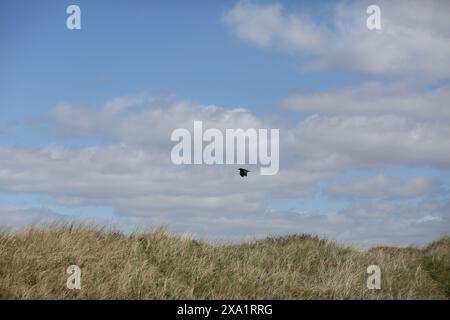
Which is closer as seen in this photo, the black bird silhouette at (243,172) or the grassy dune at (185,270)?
the grassy dune at (185,270)

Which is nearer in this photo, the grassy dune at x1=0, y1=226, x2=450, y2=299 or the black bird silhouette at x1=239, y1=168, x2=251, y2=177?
the grassy dune at x1=0, y1=226, x2=450, y2=299

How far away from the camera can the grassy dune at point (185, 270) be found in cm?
1453

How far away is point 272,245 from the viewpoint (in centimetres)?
2283

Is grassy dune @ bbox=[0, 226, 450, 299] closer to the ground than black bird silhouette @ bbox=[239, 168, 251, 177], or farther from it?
closer to the ground

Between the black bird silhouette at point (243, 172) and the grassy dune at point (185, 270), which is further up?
the black bird silhouette at point (243, 172)

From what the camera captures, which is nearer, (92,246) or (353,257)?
(92,246)

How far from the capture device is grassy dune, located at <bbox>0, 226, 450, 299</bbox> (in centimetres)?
1453

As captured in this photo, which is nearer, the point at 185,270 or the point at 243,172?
the point at 185,270

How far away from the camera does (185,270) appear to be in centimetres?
1673

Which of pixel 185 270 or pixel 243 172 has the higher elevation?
pixel 243 172

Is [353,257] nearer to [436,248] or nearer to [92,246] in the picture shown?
[436,248]
